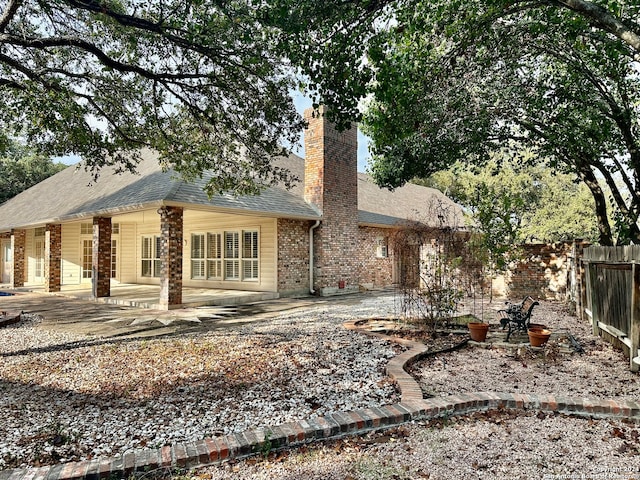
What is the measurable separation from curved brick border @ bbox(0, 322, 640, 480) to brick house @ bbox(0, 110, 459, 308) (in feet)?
26.8

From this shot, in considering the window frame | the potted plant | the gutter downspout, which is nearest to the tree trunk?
the potted plant

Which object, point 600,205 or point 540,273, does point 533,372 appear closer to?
point 600,205

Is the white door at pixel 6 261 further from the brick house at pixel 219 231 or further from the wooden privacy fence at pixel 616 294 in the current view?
the wooden privacy fence at pixel 616 294

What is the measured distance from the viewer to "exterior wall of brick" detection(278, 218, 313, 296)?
13.8 m

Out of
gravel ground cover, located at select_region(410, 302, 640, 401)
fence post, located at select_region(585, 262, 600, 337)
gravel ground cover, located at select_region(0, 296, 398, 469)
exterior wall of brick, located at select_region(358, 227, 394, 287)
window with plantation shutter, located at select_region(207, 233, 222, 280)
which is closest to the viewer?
gravel ground cover, located at select_region(0, 296, 398, 469)

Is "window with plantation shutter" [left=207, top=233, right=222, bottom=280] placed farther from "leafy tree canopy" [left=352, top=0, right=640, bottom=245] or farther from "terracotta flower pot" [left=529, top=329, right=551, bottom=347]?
"terracotta flower pot" [left=529, top=329, right=551, bottom=347]

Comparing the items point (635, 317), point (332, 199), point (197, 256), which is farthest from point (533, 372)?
point (197, 256)

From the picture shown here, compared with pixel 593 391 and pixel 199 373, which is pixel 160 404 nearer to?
pixel 199 373

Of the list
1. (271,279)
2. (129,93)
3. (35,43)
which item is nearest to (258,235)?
(271,279)

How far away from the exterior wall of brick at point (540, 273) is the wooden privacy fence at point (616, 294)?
509 cm

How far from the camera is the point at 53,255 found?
603 inches

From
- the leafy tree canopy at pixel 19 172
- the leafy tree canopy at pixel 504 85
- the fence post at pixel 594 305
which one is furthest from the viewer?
the leafy tree canopy at pixel 19 172

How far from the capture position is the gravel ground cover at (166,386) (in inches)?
135

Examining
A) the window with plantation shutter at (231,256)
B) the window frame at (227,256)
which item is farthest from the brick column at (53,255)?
the window with plantation shutter at (231,256)
